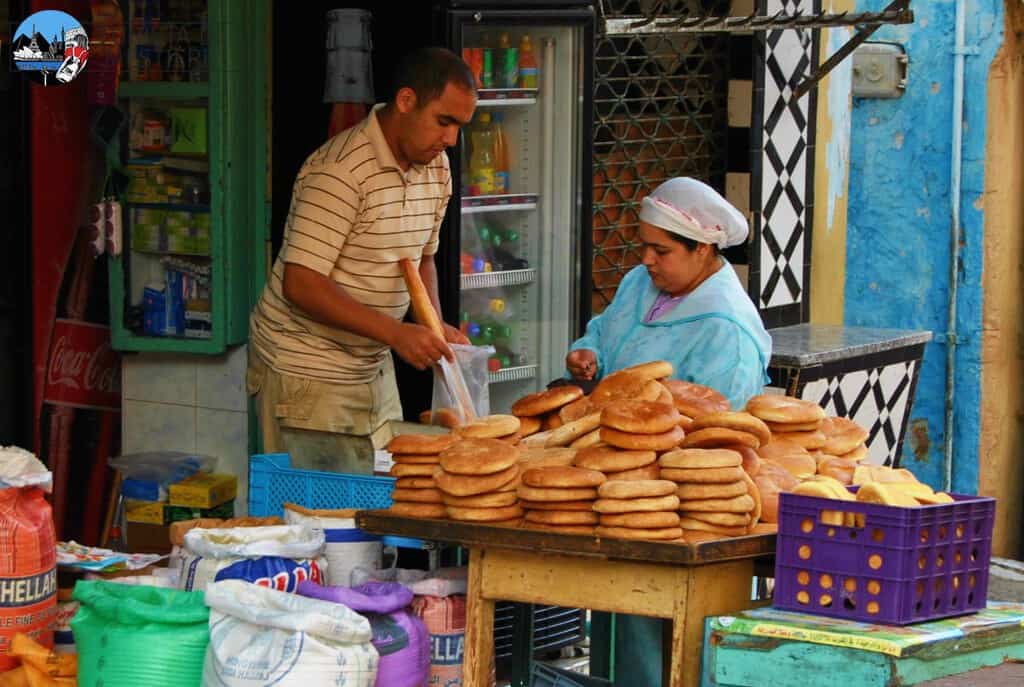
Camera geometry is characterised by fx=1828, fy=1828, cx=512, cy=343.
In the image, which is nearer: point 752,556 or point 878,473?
point 752,556

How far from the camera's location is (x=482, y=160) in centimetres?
748

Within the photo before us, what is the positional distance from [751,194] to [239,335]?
2.90 m

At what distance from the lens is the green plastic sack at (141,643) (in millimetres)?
4539

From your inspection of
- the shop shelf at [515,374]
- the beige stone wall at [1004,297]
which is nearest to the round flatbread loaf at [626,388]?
the shop shelf at [515,374]

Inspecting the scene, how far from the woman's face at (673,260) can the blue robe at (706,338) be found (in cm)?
4

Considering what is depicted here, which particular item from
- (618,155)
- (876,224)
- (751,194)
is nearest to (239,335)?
(618,155)

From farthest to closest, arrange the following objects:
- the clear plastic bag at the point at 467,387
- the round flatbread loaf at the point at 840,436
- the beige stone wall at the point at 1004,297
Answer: the beige stone wall at the point at 1004,297, the clear plastic bag at the point at 467,387, the round flatbread loaf at the point at 840,436

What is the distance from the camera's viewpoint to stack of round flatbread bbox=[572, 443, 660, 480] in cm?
446

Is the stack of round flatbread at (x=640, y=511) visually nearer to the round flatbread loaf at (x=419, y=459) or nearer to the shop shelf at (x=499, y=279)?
the round flatbread loaf at (x=419, y=459)

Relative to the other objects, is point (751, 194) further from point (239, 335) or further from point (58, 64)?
point (58, 64)

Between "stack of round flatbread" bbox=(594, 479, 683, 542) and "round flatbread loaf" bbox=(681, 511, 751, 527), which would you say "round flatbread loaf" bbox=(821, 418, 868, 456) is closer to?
"round flatbread loaf" bbox=(681, 511, 751, 527)

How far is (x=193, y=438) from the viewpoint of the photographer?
24.6 ft

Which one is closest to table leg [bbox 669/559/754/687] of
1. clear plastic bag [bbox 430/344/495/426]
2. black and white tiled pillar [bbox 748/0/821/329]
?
clear plastic bag [bbox 430/344/495/426]

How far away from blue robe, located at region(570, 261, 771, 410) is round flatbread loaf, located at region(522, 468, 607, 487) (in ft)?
3.48
